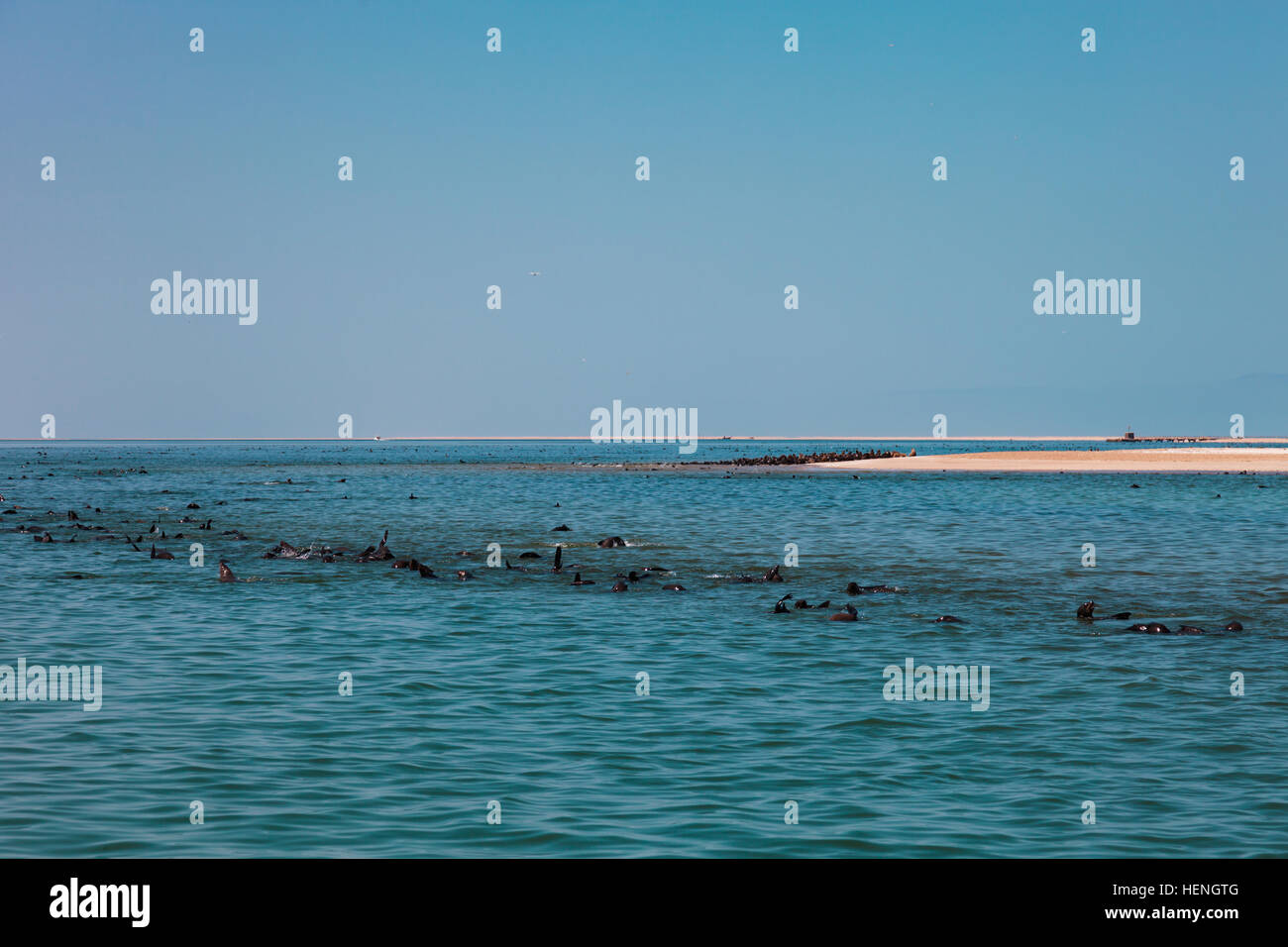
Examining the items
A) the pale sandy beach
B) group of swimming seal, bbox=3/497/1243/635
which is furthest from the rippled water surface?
the pale sandy beach

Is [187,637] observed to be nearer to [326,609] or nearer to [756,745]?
[326,609]

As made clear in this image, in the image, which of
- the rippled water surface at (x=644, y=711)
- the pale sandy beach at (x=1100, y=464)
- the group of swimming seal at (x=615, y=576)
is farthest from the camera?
the pale sandy beach at (x=1100, y=464)

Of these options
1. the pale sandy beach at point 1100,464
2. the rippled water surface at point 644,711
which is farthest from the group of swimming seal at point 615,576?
the pale sandy beach at point 1100,464

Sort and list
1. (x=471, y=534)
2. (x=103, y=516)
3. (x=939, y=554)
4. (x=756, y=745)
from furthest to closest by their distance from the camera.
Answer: (x=103, y=516), (x=471, y=534), (x=939, y=554), (x=756, y=745)

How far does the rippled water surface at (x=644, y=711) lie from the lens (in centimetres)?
949

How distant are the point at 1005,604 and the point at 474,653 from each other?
38.3 ft

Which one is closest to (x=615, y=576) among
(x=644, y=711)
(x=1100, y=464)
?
(x=644, y=711)

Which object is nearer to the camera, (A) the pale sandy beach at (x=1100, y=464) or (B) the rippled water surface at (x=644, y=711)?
(B) the rippled water surface at (x=644, y=711)

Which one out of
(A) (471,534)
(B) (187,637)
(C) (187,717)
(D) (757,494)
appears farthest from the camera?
(D) (757,494)

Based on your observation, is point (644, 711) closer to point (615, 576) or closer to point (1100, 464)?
point (615, 576)

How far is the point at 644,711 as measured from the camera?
Answer: 13977 mm

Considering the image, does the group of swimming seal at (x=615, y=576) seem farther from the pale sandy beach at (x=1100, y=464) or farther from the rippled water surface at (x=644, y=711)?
the pale sandy beach at (x=1100, y=464)
